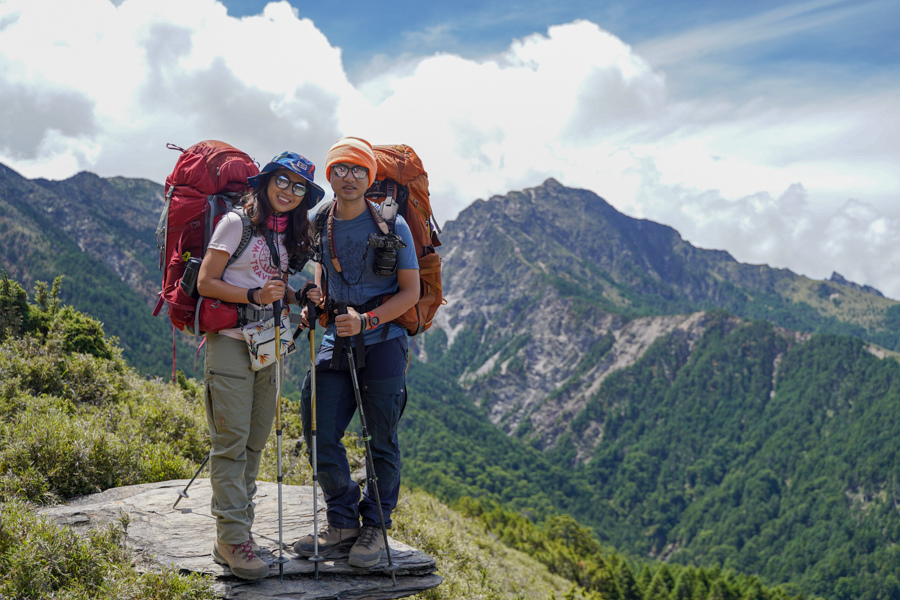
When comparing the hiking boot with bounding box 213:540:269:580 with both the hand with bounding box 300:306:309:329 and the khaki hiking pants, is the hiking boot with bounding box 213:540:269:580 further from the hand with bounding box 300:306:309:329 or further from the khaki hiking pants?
the hand with bounding box 300:306:309:329

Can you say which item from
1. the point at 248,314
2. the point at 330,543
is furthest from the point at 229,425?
the point at 330,543

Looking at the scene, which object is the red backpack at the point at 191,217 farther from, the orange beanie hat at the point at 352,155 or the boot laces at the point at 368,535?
the boot laces at the point at 368,535

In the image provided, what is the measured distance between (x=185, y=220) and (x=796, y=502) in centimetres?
23217

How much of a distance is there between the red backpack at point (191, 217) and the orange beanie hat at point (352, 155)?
966mm

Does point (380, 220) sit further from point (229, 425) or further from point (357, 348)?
point (229, 425)

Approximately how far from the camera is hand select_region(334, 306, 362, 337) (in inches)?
220

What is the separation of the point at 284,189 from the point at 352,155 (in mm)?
732

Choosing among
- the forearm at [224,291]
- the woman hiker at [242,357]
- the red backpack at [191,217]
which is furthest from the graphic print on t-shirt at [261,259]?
the forearm at [224,291]

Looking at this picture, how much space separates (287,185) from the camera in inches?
223

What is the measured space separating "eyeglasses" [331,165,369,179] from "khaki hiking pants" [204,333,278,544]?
189cm

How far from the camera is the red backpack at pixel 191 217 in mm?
5539

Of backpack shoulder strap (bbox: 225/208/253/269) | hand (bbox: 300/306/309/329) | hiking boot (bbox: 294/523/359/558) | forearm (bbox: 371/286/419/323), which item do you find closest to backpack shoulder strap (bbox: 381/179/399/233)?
forearm (bbox: 371/286/419/323)

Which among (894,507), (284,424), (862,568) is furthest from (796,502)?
(284,424)

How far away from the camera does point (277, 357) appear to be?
19.2 ft
